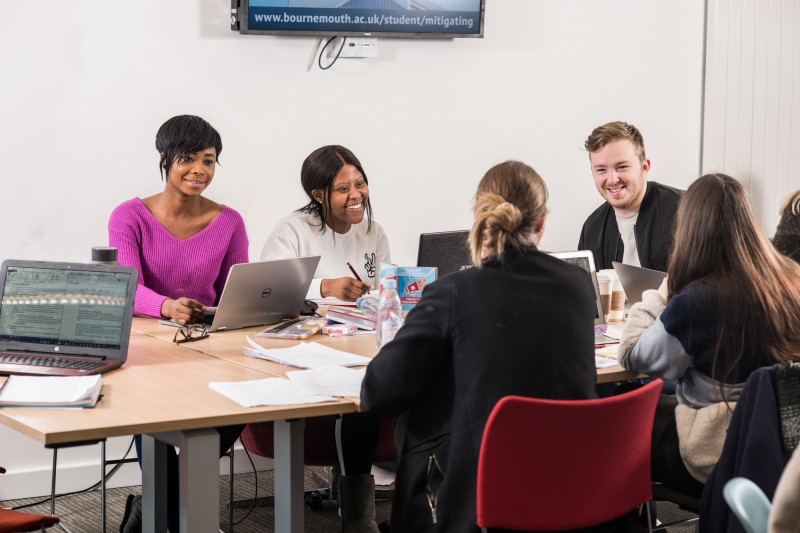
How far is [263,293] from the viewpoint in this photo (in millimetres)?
3025

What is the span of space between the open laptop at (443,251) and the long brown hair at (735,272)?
35.2 inches

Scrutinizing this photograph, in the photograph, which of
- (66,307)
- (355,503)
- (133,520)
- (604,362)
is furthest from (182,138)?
(604,362)

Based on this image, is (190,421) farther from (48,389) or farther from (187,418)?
(48,389)

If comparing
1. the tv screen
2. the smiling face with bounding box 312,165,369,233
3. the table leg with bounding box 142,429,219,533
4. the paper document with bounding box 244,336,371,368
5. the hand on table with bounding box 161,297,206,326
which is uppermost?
the tv screen

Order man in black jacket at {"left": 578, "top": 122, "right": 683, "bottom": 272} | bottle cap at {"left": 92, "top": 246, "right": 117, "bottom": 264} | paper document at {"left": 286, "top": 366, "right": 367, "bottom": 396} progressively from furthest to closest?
man in black jacket at {"left": 578, "top": 122, "right": 683, "bottom": 272} → bottle cap at {"left": 92, "top": 246, "right": 117, "bottom": 264} → paper document at {"left": 286, "top": 366, "right": 367, "bottom": 396}

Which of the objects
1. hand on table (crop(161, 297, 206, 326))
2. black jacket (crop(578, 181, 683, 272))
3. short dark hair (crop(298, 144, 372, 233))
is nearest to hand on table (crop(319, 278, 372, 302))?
short dark hair (crop(298, 144, 372, 233))

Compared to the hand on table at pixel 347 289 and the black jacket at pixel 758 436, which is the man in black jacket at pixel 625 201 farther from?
the black jacket at pixel 758 436

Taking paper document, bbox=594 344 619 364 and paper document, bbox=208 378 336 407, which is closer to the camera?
paper document, bbox=208 378 336 407

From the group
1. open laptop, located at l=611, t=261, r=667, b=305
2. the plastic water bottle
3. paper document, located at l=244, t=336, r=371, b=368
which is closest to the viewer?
paper document, located at l=244, t=336, r=371, b=368

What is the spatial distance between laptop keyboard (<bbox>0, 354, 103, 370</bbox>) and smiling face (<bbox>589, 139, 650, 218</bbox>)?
2223 mm

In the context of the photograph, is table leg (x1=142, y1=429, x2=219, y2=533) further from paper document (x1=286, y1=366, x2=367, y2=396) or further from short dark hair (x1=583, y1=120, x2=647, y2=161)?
short dark hair (x1=583, y1=120, x2=647, y2=161)

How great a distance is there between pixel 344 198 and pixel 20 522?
1839 millimetres

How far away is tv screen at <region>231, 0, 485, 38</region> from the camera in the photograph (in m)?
3.98

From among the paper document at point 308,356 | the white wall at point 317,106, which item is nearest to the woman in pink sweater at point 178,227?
the white wall at point 317,106
